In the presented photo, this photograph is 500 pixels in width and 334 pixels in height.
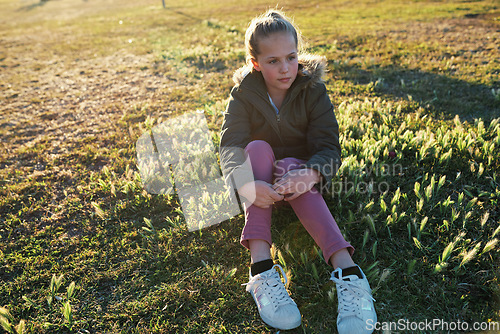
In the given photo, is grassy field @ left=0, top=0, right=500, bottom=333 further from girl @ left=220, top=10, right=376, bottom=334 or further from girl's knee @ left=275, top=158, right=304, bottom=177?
girl's knee @ left=275, top=158, right=304, bottom=177

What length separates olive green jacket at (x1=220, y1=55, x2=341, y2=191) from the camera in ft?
11.0

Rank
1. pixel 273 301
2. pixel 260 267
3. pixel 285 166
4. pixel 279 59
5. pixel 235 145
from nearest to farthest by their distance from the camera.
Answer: pixel 273 301 → pixel 260 267 → pixel 285 166 → pixel 279 59 → pixel 235 145

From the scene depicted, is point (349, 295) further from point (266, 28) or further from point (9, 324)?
point (9, 324)

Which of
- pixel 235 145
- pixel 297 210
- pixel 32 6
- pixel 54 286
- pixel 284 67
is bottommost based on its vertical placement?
pixel 54 286

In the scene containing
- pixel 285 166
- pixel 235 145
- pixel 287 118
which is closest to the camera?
pixel 285 166

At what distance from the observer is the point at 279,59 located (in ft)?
10.6

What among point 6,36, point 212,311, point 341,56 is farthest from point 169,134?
point 6,36

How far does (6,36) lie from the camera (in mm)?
18547

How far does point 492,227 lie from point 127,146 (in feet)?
16.3

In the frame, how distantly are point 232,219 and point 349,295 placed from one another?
1.52 metres

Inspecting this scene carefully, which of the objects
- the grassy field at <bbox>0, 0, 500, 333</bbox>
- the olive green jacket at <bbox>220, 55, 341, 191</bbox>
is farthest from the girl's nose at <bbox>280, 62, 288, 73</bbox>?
the grassy field at <bbox>0, 0, 500, 333</bbox>

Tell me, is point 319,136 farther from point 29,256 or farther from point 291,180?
point 29,256

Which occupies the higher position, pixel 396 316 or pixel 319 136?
pixel 319 136

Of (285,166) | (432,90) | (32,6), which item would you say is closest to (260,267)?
(285,166)
